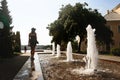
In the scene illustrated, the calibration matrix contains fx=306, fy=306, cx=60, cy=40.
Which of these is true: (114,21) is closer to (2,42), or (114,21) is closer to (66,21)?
(66,21)

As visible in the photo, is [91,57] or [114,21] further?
[114,21]

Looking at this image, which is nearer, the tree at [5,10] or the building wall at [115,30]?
the tree at [5,10]

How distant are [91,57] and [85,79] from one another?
3.88 metres

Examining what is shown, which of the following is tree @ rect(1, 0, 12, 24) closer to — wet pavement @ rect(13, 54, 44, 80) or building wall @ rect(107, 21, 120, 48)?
building wall @ rect(107, 21, 120, 48)

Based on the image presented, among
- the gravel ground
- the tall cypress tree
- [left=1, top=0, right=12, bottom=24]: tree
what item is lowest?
the gravel ground

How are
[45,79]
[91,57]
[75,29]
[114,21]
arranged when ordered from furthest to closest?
[114,21], [75,29], [91,57], [45,79]

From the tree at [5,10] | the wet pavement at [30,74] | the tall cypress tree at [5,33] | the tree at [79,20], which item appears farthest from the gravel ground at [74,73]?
→ the tree at [79,20]

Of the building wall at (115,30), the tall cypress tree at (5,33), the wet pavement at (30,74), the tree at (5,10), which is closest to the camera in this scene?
the wet pavement at (30,74)

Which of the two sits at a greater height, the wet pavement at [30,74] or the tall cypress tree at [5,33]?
the tall cypress tree at [5,33]

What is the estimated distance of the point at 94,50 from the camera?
15023mm

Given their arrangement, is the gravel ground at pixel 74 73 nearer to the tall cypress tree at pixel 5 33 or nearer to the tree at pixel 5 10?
the tall cypress tree at pixel 5 33

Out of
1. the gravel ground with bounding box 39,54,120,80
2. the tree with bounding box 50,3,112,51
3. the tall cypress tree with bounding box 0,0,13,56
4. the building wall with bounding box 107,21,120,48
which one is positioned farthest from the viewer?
the building wall with bounding box 107,21,120,48

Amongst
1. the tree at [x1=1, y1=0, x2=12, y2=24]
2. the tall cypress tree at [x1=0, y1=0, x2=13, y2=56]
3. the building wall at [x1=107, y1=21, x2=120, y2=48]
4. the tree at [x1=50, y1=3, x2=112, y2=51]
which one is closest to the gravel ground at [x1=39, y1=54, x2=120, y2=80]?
the tall cypress tree at [x1=0, y1=0, x2=13, y2=56]

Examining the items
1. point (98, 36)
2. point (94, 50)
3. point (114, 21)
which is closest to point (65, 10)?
point (98, 36)
